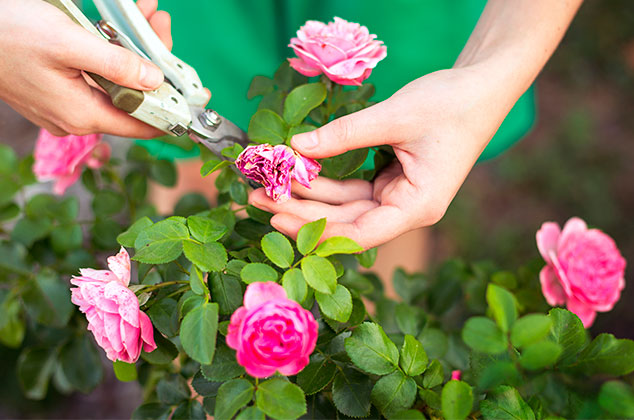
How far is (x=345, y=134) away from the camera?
2.66 feet

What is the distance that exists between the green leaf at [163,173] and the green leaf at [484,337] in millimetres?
901

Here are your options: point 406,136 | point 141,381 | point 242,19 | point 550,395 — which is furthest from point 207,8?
point 550,395

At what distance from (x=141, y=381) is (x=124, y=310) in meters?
0.59

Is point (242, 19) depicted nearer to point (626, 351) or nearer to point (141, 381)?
point (141, 381)

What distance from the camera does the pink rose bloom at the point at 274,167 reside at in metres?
0.77

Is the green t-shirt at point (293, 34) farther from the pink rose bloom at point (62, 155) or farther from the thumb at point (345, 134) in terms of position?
the thumb at point (345, 134)

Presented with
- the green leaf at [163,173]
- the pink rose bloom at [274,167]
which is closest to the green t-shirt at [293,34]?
the green leaf at [163,173]

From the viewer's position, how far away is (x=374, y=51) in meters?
0.90

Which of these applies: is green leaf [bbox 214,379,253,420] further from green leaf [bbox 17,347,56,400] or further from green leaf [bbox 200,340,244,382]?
green leaf [bbox 17,347,56,400]

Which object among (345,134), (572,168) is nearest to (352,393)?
(345,134)

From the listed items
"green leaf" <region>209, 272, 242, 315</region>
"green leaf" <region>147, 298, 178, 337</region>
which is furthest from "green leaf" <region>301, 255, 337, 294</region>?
"green leaf" <region>147, 298, 178, 337</region>

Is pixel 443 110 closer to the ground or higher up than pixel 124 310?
higher up

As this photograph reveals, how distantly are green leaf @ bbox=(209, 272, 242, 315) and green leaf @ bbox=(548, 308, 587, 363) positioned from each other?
0.43m

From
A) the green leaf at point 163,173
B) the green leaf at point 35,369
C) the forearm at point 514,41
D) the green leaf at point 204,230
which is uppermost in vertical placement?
the forearm at point 514,41
